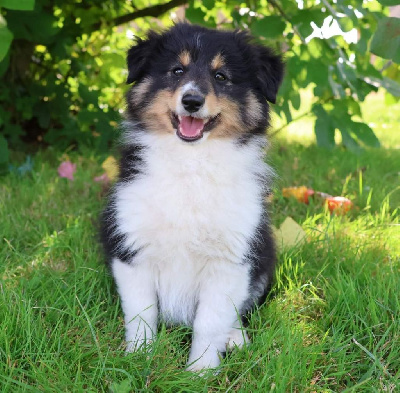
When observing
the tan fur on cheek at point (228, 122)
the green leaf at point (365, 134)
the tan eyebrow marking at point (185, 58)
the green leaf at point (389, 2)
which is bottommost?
the green leaf at point (365, 134)

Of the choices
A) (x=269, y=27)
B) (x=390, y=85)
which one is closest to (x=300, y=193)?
(x=390, y=85)

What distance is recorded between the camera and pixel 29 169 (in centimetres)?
446

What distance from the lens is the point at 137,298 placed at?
8.03 ft

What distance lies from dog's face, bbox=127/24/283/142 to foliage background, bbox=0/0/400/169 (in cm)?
33

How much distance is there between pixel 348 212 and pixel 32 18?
2.90 metres

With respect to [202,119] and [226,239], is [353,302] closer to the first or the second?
[226,239]

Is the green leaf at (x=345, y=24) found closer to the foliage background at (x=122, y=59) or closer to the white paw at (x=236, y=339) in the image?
the foliage background at (x=122, y=59)

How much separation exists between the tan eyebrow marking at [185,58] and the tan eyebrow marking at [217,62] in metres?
0.12

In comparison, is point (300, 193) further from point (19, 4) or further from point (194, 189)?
point (19, 4)

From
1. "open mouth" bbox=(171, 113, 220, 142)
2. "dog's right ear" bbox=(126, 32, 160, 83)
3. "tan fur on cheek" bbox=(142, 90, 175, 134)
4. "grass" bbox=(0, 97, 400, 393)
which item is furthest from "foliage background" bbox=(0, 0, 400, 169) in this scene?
"grass" bbox=(0, 97, 400, 393)

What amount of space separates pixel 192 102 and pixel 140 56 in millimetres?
490

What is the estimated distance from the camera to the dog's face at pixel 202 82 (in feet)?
8.14

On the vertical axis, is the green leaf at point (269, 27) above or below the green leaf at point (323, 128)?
above

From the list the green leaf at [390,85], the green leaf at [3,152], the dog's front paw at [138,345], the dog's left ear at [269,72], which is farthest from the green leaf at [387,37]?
the green leaf at [3,152]
